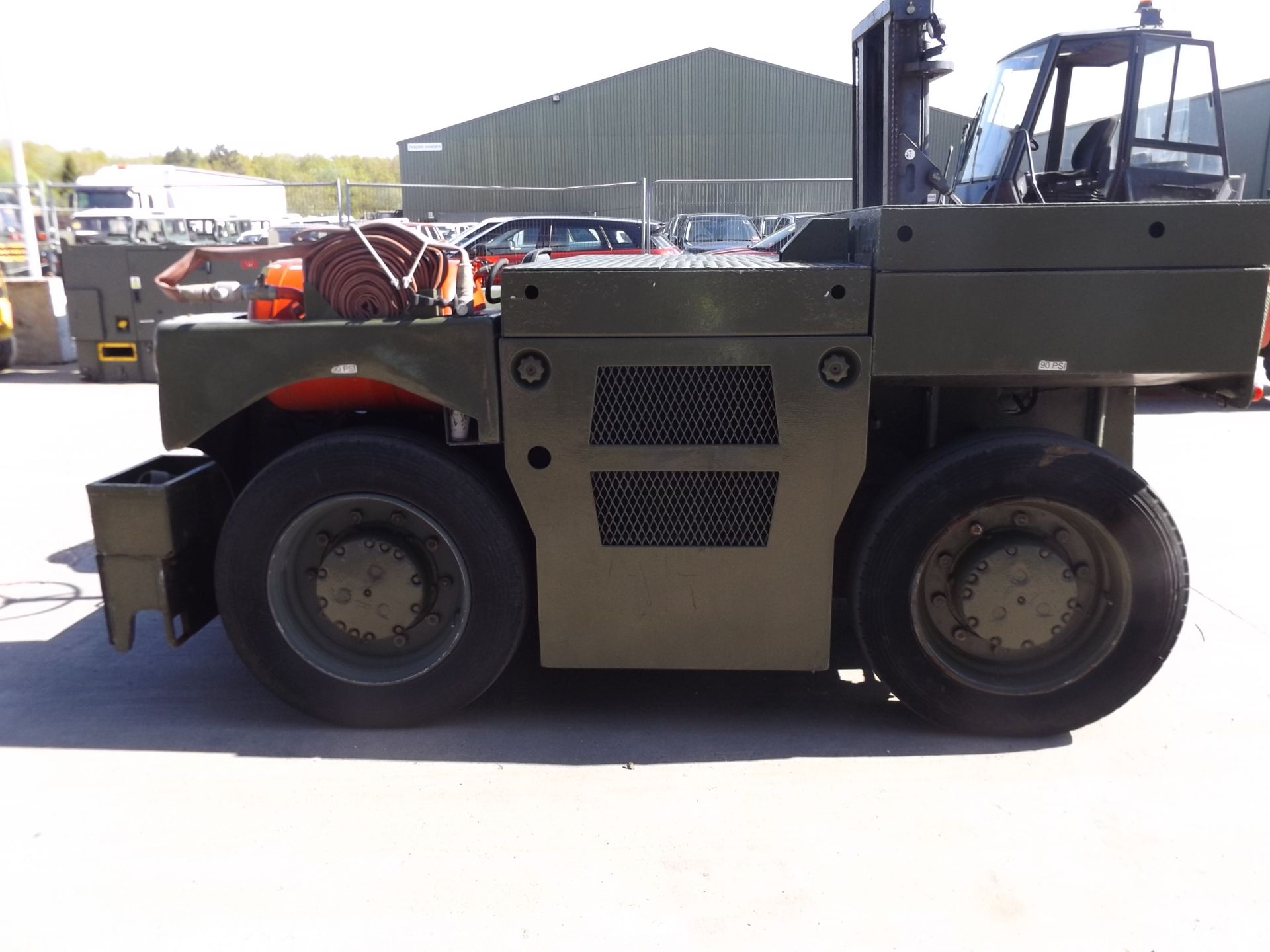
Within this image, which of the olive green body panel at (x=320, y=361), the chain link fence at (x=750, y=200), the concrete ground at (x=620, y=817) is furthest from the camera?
the chain link fence at (x=750, y=200)

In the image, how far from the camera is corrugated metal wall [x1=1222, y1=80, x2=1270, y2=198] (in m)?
17.4

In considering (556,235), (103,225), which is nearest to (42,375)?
(556,235)

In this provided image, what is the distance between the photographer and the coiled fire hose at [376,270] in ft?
11.7

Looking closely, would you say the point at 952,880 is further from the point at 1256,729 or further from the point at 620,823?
the point at 1256,729

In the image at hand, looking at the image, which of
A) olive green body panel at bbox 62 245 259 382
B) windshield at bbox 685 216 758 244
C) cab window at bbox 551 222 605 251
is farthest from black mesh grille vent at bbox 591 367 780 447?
windshield at bbox 685 216 758 244

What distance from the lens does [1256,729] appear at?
3.74 m

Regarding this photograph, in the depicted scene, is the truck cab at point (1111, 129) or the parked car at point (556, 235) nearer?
the truck cab at point (1111, 129)

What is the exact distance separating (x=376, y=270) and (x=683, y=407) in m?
1.15

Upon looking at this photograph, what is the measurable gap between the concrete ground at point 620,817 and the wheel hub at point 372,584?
1.37 feet

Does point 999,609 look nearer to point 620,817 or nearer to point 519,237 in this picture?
point 620,817

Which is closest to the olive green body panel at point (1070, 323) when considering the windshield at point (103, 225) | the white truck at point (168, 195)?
the windshield at point (103, 225)

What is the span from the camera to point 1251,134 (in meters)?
17.8

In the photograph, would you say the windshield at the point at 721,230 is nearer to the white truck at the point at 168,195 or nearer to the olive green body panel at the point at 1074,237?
the white truck at the point at 168,195

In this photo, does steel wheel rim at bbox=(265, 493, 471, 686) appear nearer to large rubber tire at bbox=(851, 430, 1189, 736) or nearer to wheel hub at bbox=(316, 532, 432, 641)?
wheel hub at bbox=(316, 532, 432, 641)
